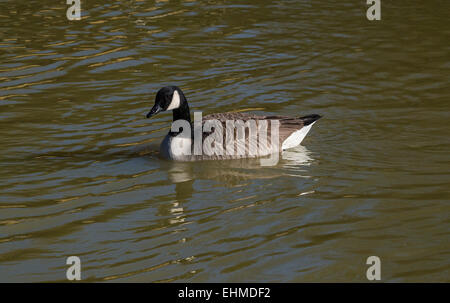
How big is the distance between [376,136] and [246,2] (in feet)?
30.2

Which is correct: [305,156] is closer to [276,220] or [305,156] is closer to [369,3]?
[276,220]

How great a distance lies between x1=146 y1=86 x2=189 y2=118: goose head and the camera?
1177 cm

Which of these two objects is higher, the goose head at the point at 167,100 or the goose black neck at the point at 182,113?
the goose head at the point at 167,100

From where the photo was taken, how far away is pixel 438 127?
12570mm

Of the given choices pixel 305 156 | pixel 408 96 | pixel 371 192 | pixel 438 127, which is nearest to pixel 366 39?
pixel 408 96

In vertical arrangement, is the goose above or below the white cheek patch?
below

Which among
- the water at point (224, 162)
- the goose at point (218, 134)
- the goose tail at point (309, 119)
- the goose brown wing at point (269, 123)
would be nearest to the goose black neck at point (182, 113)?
the goose at point (218, 134)

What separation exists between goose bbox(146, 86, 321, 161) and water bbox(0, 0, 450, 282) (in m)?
0.21

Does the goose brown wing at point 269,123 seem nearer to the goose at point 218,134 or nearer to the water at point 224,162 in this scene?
the goose at point 218,134

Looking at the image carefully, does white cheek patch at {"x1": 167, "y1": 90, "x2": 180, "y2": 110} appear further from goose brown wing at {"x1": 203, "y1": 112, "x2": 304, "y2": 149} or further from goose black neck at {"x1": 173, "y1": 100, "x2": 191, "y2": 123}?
goose brown wing at {"x1": 203, "y1": 112, "x2": 304, "y2": 149}

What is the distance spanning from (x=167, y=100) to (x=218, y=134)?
91 cm

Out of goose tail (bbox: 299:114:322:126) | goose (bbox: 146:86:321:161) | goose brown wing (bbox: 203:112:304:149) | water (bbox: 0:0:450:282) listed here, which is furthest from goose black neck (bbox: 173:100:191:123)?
goose tail (bbox: 299:114:322:126)

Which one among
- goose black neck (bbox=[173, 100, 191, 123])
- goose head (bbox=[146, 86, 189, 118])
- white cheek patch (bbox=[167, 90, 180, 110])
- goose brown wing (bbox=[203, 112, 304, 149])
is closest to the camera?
goose head (bbox=[146, 86, 189, 118])

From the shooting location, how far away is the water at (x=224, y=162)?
850 centimetres
